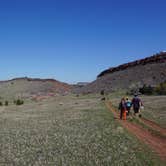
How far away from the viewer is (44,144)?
70.4 ft

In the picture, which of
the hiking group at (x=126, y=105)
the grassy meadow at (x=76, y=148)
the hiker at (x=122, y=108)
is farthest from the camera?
the hiking group at (x=126, y=105)

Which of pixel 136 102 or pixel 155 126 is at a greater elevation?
pixel 136 102

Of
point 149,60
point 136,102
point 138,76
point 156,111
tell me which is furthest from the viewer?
point 149,60

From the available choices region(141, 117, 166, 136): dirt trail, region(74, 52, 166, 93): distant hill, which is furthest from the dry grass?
region(74, 52, 166, 93): distant hill

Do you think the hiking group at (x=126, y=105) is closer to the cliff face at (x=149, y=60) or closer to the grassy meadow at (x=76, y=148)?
the grassy meadow at (x=76, y=148)

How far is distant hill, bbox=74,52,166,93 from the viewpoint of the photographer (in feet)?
337

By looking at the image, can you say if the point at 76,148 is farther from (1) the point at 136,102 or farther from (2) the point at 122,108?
(1) the point at 136,102

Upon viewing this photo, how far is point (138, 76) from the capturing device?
111 m

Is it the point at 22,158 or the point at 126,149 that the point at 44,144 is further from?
the point at 126,149

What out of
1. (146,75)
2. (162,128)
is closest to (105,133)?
(162,128)

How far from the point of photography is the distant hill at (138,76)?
10275 cm

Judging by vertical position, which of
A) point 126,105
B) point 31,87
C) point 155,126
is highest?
point 31,87

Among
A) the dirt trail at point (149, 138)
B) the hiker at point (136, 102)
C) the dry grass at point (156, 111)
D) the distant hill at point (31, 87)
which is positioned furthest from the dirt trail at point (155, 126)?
the distant hill at point (31, 87)

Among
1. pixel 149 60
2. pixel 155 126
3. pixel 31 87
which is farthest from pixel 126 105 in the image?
pixel 31 87
